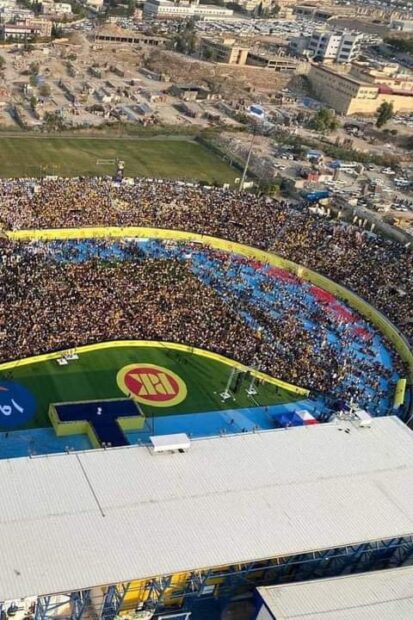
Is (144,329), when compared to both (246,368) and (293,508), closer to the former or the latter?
(246,368)

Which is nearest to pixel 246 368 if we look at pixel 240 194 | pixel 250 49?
Answer: pixel 240 194

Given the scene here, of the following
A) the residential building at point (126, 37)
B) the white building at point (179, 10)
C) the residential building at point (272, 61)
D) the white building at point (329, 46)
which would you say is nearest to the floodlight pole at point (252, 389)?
the residential building at point (272, 61)

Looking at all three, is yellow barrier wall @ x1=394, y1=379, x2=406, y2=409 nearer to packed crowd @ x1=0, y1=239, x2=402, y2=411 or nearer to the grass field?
packed crowd @ x1=0, y1=239, x2=402, y2=411

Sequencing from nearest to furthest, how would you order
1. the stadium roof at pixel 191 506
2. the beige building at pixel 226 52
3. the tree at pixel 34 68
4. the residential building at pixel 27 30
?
the stadium roof at pixel 191 506
the tree at pixel 34 68
the residential building at pixel 27 30
the beige building at pixel 226 52

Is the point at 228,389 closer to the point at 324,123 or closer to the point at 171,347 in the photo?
the point at 171,347

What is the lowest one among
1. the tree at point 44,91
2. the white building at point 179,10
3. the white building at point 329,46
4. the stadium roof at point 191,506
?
the tree at point 44,91

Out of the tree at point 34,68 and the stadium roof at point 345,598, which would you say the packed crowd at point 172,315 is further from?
the tree at point 34,68
